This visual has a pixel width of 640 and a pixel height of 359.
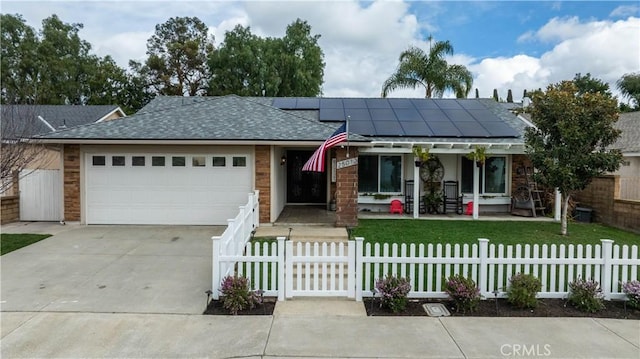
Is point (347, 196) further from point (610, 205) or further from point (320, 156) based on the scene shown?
point (610, 205)

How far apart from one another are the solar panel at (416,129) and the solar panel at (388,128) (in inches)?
7.2

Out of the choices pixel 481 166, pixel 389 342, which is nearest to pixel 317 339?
pixel 389 342

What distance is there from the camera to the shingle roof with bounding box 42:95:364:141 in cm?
1066

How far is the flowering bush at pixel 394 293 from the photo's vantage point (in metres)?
5.14

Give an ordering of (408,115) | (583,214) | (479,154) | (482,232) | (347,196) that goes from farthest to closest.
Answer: (408,115) < (583,214) < (479,154) < (347,196) < (482,232)

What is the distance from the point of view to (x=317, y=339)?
4352 mm

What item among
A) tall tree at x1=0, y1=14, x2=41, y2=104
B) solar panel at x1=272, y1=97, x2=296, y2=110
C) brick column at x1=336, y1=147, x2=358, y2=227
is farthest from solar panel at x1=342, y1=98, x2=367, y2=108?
tall tree at x1=0, y1=14, x2=41, y2=104

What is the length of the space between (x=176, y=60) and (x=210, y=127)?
82.8ft

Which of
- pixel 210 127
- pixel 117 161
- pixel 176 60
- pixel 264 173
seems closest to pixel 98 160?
pixel 117 161

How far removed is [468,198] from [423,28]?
12828 mm

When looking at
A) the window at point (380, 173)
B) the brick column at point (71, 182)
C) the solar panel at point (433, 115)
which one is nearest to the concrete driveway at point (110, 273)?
the brick column at point (71, 182)

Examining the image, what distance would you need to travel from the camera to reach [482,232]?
9984mm

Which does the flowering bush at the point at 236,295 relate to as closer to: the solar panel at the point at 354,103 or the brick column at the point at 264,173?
the brick column at the point at 264,173

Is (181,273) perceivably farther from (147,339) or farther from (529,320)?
(529,320)
